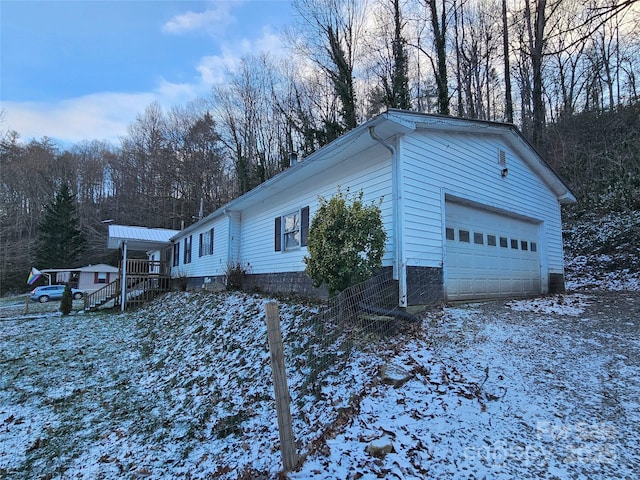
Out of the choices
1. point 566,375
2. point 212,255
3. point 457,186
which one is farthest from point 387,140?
point 212,255

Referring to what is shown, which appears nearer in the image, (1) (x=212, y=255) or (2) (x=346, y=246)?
(2) (x=346, y=246)

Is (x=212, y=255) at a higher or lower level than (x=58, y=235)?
lower

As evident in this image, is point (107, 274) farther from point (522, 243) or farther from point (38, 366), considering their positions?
point (522, 243)

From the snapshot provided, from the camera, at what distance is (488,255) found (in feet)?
28.9

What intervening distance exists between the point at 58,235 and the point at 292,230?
111 ft

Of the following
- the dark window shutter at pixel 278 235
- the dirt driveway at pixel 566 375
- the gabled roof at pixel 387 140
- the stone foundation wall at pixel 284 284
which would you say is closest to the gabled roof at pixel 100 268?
the stone foundation wall at pixel 284 284

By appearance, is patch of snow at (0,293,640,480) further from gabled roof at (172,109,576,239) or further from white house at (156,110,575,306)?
gabled roof at (172,109,576,239)

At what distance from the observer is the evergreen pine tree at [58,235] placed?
33094 millimetres

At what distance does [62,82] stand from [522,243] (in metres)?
14.9

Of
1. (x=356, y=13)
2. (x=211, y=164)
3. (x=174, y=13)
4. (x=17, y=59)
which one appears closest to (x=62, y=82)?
(x=17, y=59)

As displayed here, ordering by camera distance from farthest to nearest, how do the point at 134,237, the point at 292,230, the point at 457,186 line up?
the point at 134,237, the point at 292,230, the point at 457,186

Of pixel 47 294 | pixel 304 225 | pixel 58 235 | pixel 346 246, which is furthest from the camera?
pixel 58 235

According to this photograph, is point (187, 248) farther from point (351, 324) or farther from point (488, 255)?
point (351, 324)

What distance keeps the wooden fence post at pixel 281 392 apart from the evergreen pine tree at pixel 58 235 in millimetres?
38831
